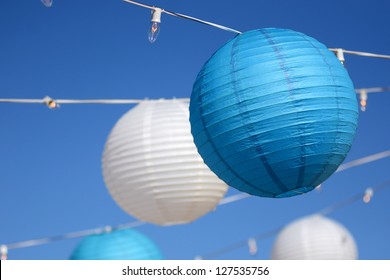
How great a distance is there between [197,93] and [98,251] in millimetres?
5484

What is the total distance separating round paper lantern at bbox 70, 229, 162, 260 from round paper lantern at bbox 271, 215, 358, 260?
11.3 ft

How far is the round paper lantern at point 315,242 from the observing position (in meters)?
13.7

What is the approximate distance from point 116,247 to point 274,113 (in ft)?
19.2

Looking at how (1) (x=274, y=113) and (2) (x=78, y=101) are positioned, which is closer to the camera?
(1) (x=274, y=113)

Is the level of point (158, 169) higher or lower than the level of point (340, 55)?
lower

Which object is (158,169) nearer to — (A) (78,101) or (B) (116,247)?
(A) (78,101)

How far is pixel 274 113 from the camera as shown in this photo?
5.48 m

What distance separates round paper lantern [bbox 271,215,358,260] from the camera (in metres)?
13.7

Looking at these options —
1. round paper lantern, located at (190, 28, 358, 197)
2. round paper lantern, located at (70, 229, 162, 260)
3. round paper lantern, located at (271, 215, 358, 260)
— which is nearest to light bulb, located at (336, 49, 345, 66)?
round paper lantern, located at (190, 28, 358, 197)

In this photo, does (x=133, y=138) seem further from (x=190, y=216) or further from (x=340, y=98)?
(x=340, y=98)

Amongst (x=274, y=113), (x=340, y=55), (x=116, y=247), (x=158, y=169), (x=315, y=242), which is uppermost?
(x=340, y=55)

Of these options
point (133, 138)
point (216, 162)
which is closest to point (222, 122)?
point (216, 162)

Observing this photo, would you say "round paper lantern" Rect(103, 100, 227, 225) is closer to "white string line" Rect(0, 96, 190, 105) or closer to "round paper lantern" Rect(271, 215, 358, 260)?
"white string line" Rect(0, 96, 190, 105)

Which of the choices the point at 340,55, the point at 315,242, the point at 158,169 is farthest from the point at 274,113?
the point at 315,242
